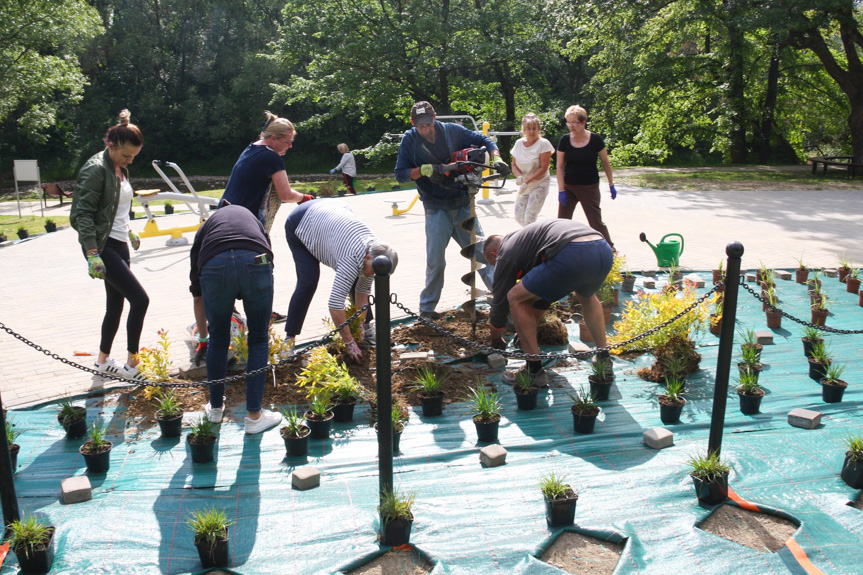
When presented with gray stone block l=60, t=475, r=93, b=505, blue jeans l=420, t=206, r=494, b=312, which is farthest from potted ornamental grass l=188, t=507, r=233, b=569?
blue jeans l=420, t=206, r=494, b=312

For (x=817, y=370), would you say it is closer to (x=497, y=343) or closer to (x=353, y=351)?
(x=497, y=343)

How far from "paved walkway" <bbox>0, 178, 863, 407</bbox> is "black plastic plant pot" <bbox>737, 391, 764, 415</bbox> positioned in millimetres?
3231

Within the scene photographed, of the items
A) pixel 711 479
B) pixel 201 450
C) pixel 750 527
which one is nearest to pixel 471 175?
pixel 201 450

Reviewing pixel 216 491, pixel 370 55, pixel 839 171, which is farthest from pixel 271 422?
pixel 839 171

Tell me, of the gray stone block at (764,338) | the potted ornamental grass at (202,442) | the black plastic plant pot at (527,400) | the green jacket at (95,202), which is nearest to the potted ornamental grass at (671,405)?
the black plastic plant pot at (527,400)

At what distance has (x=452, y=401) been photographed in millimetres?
4707

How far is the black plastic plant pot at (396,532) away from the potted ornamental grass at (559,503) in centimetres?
62

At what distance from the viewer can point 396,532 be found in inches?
122

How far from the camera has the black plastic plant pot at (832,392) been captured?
448 centimetres

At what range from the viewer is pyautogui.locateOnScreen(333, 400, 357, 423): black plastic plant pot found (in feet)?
14.3

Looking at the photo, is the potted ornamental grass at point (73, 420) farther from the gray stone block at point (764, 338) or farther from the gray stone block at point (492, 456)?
the gray stone block at point (764, 338)

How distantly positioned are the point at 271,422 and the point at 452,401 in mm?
1180

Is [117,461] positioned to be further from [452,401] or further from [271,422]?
[452,401]

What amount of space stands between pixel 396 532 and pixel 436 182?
3334 mm
